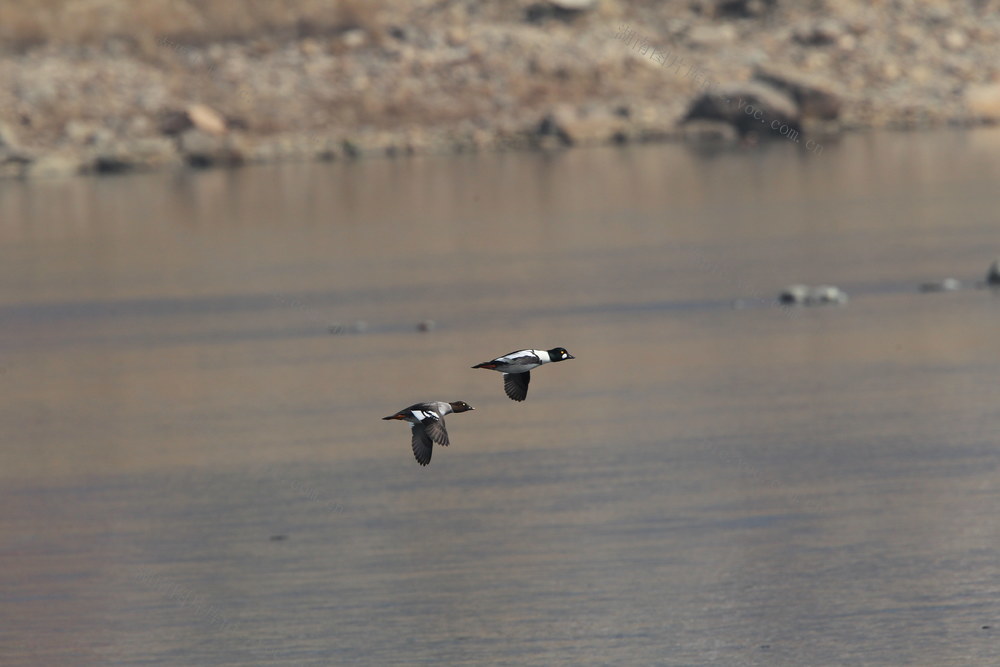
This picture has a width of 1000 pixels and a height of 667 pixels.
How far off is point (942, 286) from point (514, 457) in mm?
13807

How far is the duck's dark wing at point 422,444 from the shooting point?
38.5 feet

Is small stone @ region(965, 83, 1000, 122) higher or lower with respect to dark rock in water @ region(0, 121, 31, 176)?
higher

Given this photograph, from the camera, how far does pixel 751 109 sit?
80.9m

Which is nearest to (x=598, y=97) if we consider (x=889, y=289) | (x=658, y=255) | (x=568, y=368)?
(x=658, y=255)

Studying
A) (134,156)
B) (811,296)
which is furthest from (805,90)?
(811,296)

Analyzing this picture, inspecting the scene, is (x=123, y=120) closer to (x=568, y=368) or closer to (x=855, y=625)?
(x=568, y=368)

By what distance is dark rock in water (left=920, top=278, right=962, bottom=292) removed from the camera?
115 feet

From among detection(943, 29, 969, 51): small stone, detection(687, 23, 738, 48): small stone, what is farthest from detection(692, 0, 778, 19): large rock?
detection(943, 29, 969, 51): small stone

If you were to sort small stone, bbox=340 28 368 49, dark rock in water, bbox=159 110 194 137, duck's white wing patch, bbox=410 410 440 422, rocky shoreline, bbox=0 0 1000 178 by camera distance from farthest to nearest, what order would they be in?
small stone, bbox=340 28 368 49, rocky shoreline, bbox=0 0 1000 178, dark rock in water, bbox=159 110 194 137, duck's white wing patch, bbox=410 410 440 422

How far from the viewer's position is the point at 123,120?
87250 mm

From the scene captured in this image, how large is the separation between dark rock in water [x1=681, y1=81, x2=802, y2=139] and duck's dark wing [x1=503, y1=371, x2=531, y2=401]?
67640mm

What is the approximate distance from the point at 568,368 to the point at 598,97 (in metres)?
59.0

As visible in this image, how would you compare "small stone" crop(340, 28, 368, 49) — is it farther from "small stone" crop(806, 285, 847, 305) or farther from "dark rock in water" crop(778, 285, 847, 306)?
"small stone" crop(806, 285, 847, 305)

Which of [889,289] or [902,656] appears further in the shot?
[889,289]
